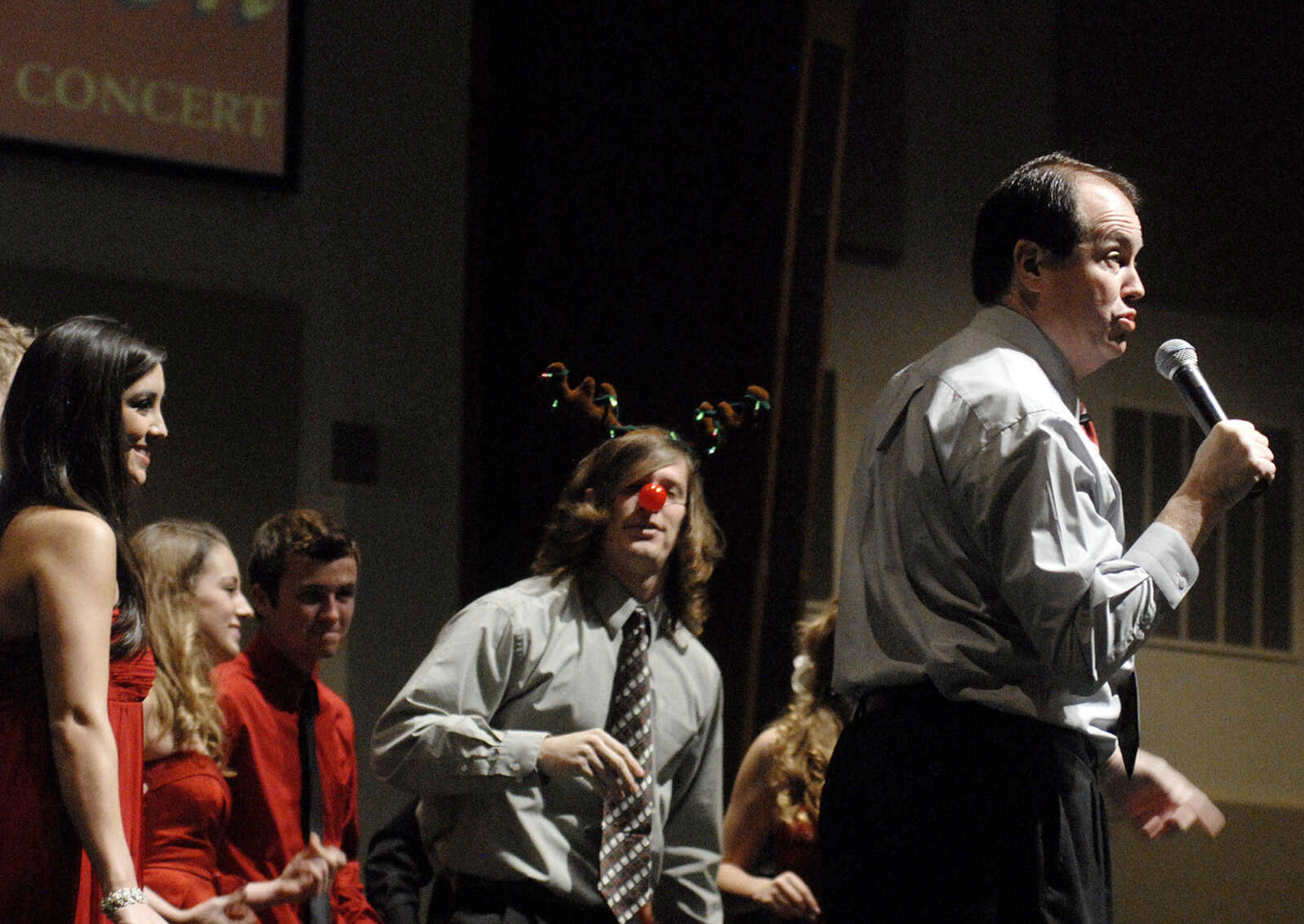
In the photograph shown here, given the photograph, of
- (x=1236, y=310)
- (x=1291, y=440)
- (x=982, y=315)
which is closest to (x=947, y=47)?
(x=1236, y=310)

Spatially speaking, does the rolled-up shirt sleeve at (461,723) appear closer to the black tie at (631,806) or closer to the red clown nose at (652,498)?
the black tie at (631,806)

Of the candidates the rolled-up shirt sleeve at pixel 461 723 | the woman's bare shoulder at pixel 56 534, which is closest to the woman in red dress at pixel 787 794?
the rolled-up shirt sleeve at pixel 461 723

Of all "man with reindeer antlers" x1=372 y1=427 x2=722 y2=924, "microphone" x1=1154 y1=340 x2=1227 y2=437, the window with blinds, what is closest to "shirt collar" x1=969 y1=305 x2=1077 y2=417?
"microphone" x1=1154 y1=340 x2=1227 y2=437

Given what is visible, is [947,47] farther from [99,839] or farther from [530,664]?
[99,839]

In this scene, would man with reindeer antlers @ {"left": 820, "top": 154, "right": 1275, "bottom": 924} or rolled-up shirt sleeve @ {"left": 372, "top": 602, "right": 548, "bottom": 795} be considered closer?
man with reindeer antlers @ {"left": 820, "top": 154, "right": 1275, "bottom": 924}

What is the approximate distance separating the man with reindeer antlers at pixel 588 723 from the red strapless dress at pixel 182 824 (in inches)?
11.9

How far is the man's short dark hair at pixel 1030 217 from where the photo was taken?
182cm

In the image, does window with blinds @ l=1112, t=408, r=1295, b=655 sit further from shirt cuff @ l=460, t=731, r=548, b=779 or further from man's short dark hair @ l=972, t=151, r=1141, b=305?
man's short dark hair @ l=972, t=151, r=1141, b=305

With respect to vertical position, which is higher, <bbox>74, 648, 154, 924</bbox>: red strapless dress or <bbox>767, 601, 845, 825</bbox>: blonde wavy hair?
<bbox>74, 648, 154, 924</bbox>: red strapless dress

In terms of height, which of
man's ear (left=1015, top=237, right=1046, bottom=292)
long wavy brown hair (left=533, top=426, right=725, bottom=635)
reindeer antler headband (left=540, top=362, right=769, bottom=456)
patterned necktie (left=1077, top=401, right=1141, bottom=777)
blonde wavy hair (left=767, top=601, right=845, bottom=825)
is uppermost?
man's ear (left=1015, top=237, right=1046, bottom=292)

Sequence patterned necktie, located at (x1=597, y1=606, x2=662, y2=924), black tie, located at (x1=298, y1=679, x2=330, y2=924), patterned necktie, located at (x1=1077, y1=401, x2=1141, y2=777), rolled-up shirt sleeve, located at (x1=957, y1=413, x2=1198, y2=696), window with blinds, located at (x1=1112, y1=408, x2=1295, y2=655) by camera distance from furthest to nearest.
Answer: window with blinds, located at (x1=1112, y1=408, x2=1295, y2=655), black tie, located at (x1=298, y1=679, x2=330, y2=924), patterned necktie, located at (x1=597, y1=606, x2=662, y2=924), patterned necktie, located at (x1=1077, y1=401, x2=1141, y2=777), rolled-up shirt sleeve, located at (x1=957, y1=413, x2=1198, y2=696)

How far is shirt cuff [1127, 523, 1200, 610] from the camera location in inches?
64.7

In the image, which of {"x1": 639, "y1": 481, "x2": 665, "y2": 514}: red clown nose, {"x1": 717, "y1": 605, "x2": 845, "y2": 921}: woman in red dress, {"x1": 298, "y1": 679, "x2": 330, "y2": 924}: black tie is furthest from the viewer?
{"x1": 717, "y1": 605, "x2": 845, "y2": 921}: woman in red dress

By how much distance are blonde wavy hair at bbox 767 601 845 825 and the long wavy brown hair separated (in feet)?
1.01
